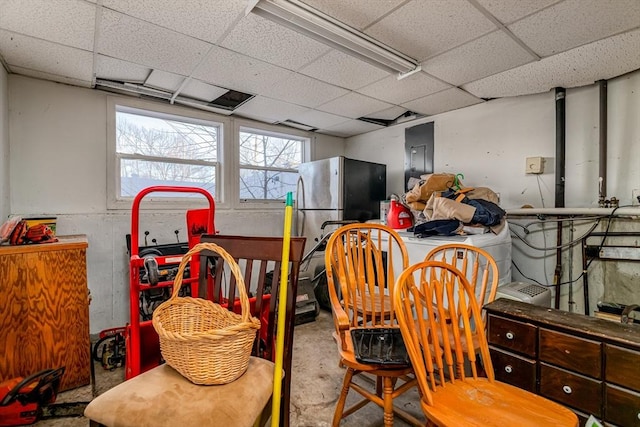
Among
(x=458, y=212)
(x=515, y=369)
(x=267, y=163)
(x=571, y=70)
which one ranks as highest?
(x=571, y=70)

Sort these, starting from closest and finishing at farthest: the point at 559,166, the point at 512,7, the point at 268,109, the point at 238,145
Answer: the point at 512,7 < the point at 559,166 < the point at 268,109 < the point at 238,145

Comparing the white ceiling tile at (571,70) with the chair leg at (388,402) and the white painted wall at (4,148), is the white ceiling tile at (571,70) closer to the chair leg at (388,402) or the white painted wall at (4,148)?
the chair leg at (388,402)

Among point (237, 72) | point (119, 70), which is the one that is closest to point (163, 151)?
point (119, 70)

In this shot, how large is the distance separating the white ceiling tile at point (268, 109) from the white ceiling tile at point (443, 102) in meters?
1.24

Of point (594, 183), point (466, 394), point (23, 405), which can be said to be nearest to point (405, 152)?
point (594, 183)

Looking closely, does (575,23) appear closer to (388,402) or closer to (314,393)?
(388,402)

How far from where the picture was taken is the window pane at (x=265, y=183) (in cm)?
404

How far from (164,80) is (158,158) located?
93 centimetres

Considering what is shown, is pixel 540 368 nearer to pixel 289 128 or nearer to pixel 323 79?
pixel 323 79

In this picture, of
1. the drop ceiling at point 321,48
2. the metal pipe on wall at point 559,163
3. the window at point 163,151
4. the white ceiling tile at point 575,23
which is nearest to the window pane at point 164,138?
the window at point 163,151

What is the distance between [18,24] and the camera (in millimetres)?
1901

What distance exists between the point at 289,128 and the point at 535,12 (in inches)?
119

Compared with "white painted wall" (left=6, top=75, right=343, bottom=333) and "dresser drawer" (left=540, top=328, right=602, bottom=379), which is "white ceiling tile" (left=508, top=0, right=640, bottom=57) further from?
"white painted wall" (left=6, top=75, right=343, bottom=333)

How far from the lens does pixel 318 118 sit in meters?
3.86
